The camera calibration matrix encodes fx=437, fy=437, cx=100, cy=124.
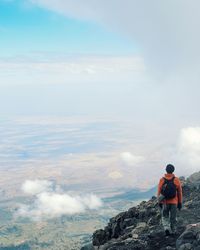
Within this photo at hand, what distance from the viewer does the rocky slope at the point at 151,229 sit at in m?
29.7

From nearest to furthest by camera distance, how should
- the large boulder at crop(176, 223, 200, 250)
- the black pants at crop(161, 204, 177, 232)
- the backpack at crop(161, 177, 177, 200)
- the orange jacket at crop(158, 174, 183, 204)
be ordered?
the large boulder at crop(176, 223, 200, 250) < the backpack at crop(161, 177, 177, 200) < the orange jacket at crop(158, 174, 183, 204) < the black pants at crop(161, 204, 177, 232)

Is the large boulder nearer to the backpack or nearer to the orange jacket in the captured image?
the orange jacket

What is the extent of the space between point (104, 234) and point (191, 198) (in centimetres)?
953

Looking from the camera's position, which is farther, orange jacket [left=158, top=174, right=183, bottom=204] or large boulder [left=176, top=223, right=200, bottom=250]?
orange jacket [left=158, top=174, right=183, bottom=204]

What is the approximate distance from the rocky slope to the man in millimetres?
1484

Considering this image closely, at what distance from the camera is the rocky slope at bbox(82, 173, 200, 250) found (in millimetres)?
29688

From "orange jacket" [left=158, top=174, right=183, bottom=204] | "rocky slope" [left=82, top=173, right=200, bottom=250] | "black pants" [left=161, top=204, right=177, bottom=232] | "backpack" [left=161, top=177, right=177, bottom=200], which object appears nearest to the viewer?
"backpack" [left=161, top=177, right=177, bottom=200]

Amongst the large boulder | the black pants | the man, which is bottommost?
the large boulder

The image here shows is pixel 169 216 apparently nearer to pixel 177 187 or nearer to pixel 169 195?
pixel 169 195

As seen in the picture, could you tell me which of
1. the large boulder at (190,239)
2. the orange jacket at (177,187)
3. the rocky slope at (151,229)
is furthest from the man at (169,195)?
the rocky slope at (151,229)

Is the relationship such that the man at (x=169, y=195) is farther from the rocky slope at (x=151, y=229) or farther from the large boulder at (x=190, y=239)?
the rocky slope at (x=151, y=229)

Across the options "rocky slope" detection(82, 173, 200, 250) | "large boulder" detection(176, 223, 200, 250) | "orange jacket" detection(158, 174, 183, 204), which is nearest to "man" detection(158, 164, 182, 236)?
"orange jacket" detection(158, 174, 183, 204)

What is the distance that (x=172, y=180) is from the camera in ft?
95.7

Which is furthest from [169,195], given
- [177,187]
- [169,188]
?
[177,187]
